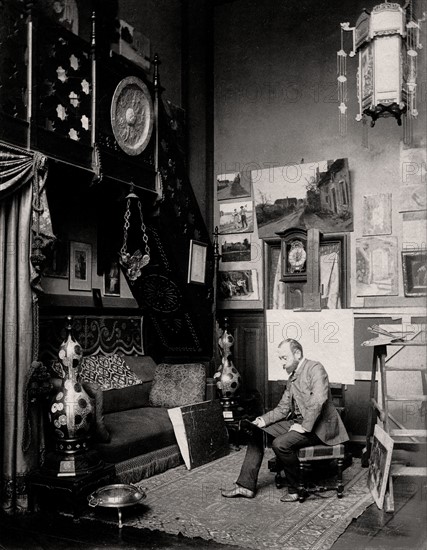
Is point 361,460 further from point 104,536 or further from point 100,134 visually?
point 100,134

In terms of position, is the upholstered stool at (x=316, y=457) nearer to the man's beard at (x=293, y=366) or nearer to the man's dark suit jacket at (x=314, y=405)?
the man's dark suit jacket at (x=314, y=405)

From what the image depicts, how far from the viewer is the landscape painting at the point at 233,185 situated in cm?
913

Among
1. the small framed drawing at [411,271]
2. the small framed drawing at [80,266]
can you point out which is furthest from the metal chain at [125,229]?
the small framed drawing at [411,271]

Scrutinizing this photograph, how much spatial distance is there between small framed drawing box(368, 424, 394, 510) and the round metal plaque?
367 cm

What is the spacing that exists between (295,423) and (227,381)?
2096 millimetres

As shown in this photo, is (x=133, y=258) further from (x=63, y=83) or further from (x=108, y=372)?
(x=63, y=83)

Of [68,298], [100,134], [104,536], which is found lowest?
[104,536]

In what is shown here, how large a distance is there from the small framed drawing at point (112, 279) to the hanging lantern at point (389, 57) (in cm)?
378

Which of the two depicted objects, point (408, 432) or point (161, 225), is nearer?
point (408, 432)

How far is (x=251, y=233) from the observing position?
905cm

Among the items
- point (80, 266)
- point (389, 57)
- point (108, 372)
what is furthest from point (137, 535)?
point (389, 57)

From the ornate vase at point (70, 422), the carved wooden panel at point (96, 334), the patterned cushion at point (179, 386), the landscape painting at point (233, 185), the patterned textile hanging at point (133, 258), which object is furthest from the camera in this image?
the landscape painting at point (233, 185)

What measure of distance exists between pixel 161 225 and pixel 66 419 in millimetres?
2618

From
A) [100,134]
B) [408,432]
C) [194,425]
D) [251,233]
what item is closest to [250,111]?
[251,233]
